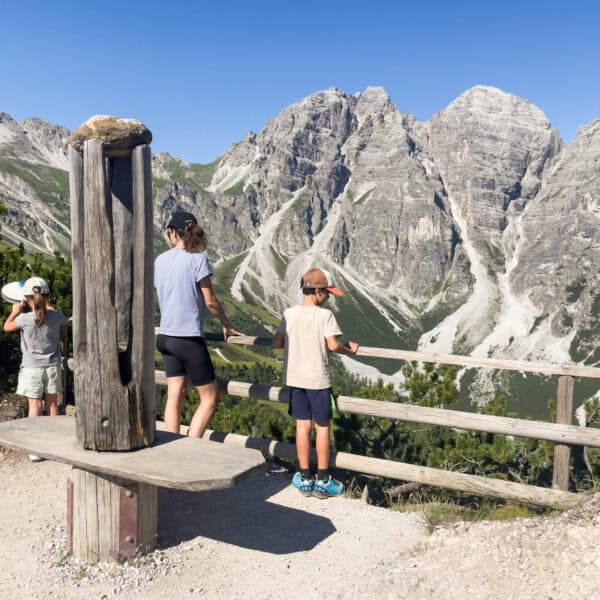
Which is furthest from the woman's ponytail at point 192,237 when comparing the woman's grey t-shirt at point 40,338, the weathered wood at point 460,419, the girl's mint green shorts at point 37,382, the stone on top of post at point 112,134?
the girl's mint green shorts at point 37,382

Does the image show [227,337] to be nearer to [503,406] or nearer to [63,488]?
[63,488]

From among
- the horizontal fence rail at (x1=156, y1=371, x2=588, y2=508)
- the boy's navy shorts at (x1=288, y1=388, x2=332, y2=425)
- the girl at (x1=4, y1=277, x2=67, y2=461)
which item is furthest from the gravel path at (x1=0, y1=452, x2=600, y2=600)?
the girl at (x1=4, y1=277, x2=67, y2=461)

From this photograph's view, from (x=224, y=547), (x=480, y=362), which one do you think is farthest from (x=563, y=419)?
(x=224, y=547)

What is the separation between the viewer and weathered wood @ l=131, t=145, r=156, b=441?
4.88m

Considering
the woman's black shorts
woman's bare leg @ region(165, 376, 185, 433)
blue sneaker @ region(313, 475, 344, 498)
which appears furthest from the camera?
blue sneaker @ region(313, 475, 344, 498)

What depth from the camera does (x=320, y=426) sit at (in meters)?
6.56

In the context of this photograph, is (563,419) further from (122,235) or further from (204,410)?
(122,235)

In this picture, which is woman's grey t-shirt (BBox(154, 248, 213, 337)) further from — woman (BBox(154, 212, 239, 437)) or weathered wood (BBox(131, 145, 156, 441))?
weathered wood (BBox(131, 145, 156, 441))

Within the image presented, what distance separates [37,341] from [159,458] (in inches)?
148

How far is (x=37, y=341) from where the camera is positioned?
7.73m

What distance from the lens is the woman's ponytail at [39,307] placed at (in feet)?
24.5

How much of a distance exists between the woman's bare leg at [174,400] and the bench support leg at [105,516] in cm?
146

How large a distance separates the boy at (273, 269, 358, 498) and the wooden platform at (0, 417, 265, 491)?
1519 mm

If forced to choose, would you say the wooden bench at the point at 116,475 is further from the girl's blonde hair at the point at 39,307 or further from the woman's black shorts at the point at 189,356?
the girl's blonde hair at the point at 39,307
